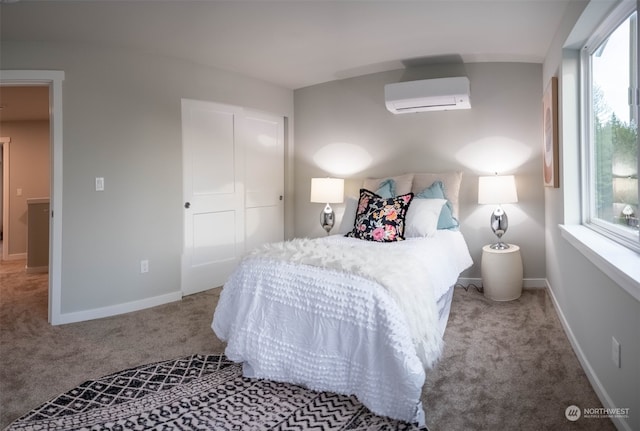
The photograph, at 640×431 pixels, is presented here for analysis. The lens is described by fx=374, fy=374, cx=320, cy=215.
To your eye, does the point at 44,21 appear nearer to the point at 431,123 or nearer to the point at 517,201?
the point at 431,123

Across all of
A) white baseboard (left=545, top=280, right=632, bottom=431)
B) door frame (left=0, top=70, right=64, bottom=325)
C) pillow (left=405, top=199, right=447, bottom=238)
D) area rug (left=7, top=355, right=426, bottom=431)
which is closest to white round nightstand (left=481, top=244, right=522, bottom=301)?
white baseboard (left=545, top=280, right=632, bottom=431)

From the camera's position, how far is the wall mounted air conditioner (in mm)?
3539

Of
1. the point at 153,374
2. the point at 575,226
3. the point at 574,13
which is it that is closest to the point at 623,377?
the point at 575,226

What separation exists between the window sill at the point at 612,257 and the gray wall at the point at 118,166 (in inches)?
129

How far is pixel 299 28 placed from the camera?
2.98m

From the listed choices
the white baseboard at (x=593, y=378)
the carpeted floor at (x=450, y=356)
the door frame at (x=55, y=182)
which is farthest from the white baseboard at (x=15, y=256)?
the white baseboard at (x=593, y=378)

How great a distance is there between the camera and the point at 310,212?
4.82 metres

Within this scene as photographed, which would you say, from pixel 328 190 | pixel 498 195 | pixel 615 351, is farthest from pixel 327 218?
pixel 615 351

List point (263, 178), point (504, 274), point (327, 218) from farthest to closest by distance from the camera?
point (263, 178), point (327, 218), point (504, 274)

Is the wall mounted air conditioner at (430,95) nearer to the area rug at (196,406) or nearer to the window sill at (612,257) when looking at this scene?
the window sill at (612,257)

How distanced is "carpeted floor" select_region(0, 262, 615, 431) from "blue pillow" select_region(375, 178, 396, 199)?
3.84ft

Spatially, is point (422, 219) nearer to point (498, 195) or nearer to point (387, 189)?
point (387, 189)

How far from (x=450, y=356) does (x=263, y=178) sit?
2.97 metres

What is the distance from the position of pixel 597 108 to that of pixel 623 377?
5.38 feet
